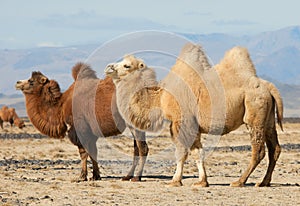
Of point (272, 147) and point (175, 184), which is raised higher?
point (272, 147)

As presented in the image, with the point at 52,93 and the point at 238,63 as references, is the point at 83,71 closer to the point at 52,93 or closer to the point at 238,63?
the point at 52,93

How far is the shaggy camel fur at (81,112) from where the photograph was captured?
47.4ft

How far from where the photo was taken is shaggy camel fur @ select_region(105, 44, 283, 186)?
12773 millimetres

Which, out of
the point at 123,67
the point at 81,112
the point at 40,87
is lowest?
the point at 81,112

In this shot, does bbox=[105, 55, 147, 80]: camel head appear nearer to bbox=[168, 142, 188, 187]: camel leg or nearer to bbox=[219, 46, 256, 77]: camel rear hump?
bbox=[219, 46, 256, 77]: camel rear hump

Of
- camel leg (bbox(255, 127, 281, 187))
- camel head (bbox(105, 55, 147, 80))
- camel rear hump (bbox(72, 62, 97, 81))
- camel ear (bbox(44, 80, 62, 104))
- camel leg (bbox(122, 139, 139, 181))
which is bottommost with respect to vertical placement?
camel leg (bbox(122, 139, 139, 181))

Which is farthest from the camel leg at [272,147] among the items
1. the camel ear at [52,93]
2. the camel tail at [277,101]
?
the camel ear at [52,93]

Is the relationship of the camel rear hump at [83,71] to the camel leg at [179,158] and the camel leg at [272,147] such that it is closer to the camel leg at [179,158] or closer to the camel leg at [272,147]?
the camel leg at [179,158]

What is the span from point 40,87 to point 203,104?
152 inches

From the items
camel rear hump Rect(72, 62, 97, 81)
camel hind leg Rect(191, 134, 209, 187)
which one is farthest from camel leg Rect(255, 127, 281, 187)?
camel rear hump Rect(72, 62, 97, 81)

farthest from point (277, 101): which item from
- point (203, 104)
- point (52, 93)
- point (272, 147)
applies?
point (52, 93)

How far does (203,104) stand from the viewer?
42.3 feet

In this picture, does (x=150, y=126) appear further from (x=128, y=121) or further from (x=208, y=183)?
(x=208, y=183)

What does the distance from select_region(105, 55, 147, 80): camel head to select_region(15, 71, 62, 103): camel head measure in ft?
6.34
